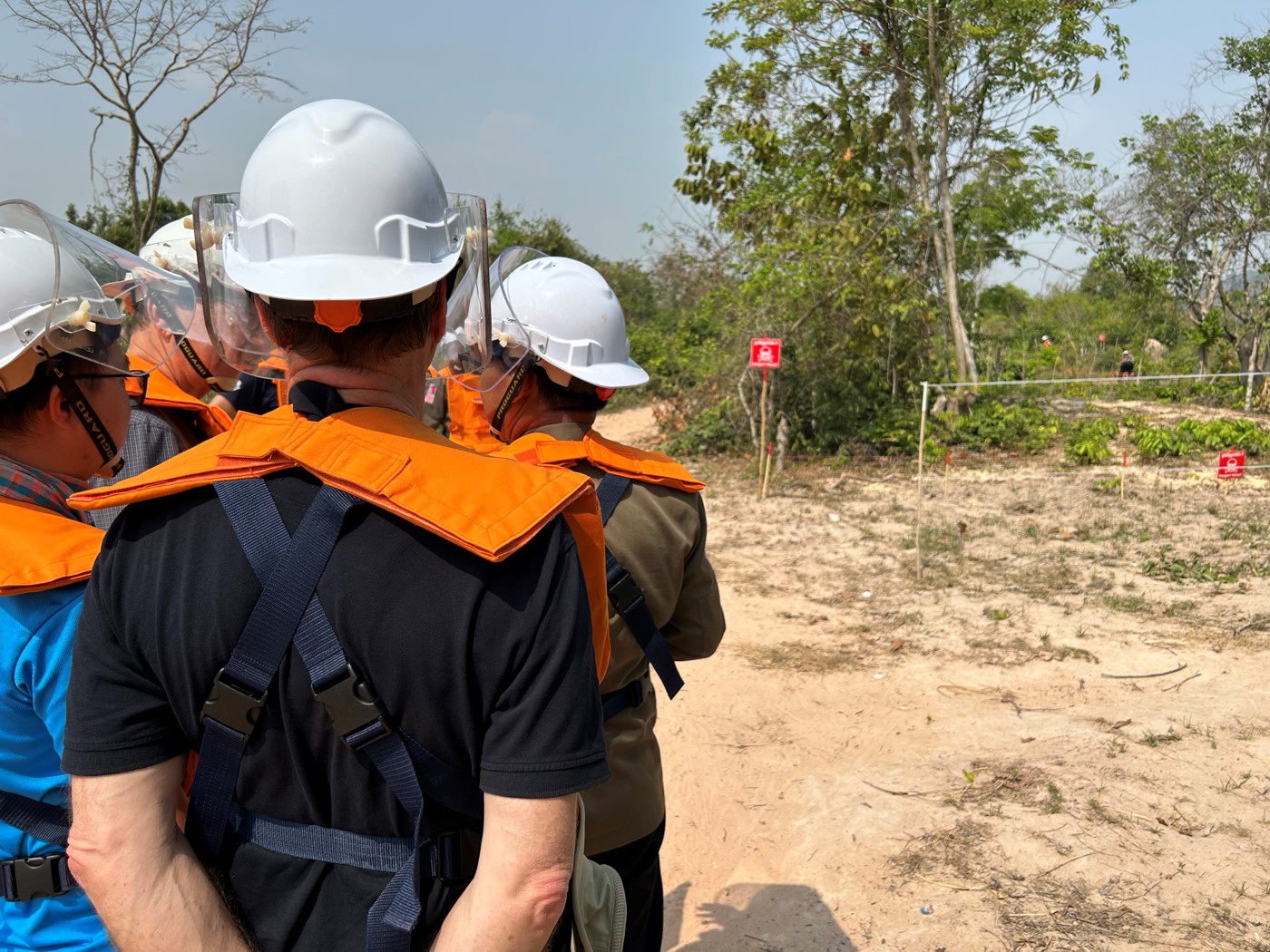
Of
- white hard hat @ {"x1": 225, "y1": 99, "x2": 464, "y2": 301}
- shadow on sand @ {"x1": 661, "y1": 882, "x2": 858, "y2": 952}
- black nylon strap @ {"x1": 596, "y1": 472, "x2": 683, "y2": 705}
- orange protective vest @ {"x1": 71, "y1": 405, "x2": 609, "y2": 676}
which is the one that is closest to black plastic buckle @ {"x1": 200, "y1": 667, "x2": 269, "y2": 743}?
orange protective vest @ {"x1": 71, "y1": 405, "x2": 609, "y2": 676}

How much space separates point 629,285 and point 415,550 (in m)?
29.3

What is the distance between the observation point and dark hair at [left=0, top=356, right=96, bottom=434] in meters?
1.47

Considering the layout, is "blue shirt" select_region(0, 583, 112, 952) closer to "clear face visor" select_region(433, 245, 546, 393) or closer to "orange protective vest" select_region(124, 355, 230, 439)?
"clear face visor" select_region(433, 245, 546, 393)

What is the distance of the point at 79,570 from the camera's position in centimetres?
122

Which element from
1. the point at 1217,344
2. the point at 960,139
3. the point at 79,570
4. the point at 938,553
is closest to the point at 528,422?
the point at 79,570

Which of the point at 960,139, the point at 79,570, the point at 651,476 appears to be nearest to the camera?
the point at 79,570

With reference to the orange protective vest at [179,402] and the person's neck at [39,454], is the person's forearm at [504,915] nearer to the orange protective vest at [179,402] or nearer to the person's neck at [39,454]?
the person's neck at [39,454]

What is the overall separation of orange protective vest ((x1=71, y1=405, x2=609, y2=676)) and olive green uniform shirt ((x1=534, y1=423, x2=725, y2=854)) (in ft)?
2.71

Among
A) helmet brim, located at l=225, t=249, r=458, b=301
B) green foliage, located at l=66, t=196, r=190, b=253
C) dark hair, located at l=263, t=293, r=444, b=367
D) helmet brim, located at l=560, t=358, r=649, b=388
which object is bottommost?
helmet brim, located at l=560, t=358, r=649, b=388

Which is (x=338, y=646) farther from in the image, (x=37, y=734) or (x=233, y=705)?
(x=37, y=734)

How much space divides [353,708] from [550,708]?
8.1 inches

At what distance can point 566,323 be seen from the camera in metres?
2.19

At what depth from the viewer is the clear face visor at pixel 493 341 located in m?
1.92

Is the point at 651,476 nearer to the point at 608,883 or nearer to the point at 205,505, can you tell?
the point at 608,883
